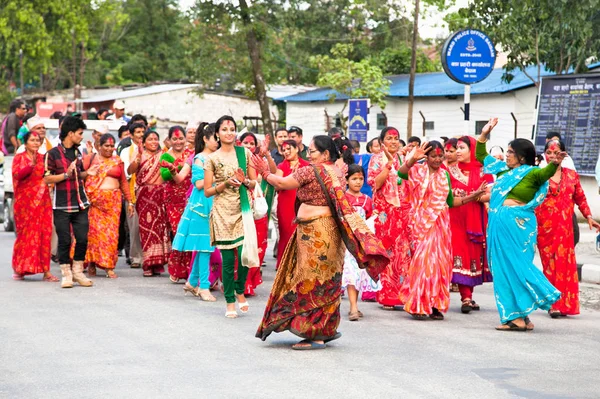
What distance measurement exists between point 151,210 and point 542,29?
9.68 metres

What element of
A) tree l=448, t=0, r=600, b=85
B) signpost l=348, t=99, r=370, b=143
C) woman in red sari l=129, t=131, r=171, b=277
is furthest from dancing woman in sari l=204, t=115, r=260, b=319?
signpost l=348, t=99, r=370, b=143

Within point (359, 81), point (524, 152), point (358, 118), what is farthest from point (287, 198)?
point (359, 81)

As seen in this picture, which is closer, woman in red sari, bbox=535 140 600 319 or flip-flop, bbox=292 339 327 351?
flip-flop, bbox=292 339 327 351

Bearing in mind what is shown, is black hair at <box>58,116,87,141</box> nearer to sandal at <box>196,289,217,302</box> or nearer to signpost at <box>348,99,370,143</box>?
sandal at <box>196,289,217,302</box>

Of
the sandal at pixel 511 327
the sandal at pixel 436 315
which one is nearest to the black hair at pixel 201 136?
the sandal at pixel 436 315

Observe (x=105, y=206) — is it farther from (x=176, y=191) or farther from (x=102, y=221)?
(x=176, y=191)

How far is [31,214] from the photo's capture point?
12562 millimetres

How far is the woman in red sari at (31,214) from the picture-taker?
40.8 feet

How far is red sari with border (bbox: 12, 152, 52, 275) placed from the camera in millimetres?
12438

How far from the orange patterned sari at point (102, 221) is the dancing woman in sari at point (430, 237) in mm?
4221

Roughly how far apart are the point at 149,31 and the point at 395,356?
208 feet

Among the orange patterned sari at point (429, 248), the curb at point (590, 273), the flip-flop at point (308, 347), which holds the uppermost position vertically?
the orange patterned sari at point (429, 248)

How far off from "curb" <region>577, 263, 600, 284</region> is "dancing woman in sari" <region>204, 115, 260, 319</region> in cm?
577

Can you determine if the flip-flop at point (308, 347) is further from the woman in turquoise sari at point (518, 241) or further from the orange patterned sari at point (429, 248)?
the woman in turquoise sari at point (518, 241)
